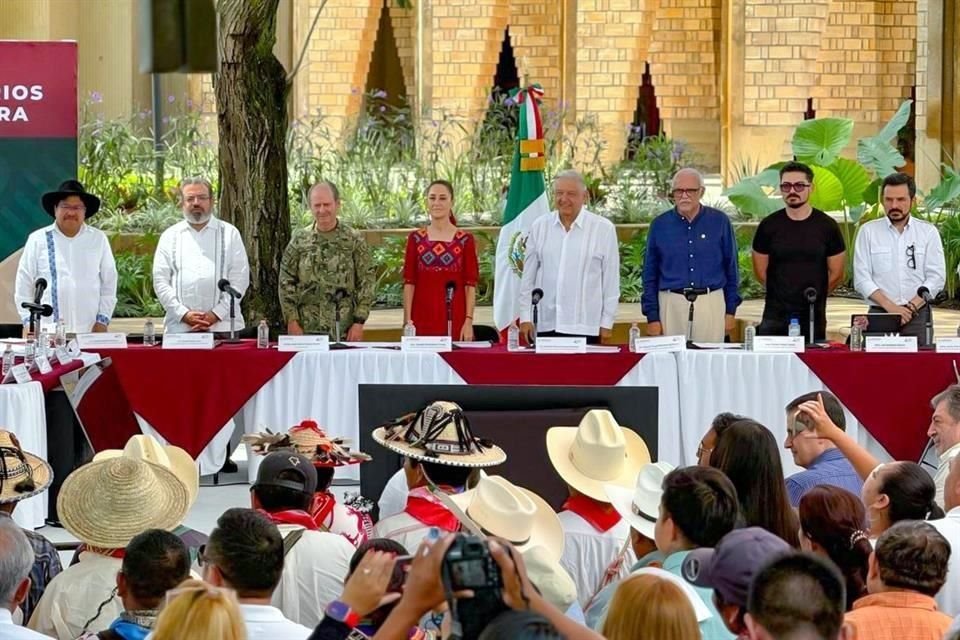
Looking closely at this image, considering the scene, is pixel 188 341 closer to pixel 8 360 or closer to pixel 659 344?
pixel 8 360

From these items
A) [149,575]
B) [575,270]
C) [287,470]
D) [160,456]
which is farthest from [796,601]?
[575,270]

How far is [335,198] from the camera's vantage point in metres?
9.87

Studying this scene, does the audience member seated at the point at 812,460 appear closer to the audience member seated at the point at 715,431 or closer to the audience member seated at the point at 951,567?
the audience member seated at the point at 715,431

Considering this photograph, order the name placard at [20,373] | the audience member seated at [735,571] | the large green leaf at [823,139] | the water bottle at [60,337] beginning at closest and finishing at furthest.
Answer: the audience member seated at [735,571] < the name placard at [20,373] < the water bottle at [60,337] < the large green leaf at [823,139]

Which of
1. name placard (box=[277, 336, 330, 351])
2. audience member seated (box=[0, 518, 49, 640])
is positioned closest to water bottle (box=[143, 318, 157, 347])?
name placard (box=[277, 336, 330, 351])

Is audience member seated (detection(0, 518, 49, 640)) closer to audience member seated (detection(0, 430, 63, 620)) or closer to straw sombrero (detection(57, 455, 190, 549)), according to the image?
straw sombrero (detection(57, 455, 190, 549))

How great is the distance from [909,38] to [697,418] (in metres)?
14.2

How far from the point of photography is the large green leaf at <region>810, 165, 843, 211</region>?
14.5 m

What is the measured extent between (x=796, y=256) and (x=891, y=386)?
1072 millimetres

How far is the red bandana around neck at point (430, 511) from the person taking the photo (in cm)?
494

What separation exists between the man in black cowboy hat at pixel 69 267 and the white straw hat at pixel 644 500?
5.41 metres

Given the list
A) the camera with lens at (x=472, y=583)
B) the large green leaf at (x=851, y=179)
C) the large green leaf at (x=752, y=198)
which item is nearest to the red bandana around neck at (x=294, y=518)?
the camera with lens at (x=472, y=583)

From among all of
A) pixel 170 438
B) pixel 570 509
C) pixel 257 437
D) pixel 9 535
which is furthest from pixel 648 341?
pixel 9 535

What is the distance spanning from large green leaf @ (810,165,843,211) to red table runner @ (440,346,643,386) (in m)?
5.88
